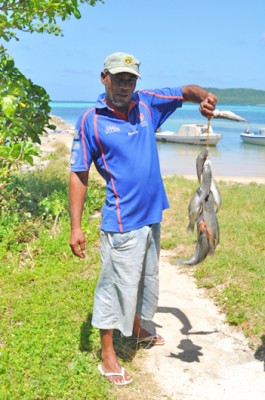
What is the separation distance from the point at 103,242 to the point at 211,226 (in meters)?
0.80

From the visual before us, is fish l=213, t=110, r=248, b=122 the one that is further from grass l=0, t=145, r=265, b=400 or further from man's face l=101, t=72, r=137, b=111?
grass l=0, t=145, r=265, b=400

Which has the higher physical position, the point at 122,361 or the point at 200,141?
the point at 200,141

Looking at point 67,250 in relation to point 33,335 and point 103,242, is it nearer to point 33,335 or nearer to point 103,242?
point 33,335

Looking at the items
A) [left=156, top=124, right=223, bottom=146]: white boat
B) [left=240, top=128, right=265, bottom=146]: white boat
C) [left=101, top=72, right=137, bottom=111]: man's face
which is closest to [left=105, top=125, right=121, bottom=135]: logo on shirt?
[left=101, top=72, right=137, bottom=111]: man's face

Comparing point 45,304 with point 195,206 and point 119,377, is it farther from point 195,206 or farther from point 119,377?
point 195,206

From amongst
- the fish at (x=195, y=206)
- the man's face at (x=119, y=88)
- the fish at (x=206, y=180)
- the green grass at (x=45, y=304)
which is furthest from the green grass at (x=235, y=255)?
the man's face at (x=119, y=88)

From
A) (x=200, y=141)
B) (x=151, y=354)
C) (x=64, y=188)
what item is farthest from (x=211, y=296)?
(x=200, y=141)

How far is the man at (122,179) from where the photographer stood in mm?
3309

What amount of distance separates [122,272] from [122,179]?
683 millimetres

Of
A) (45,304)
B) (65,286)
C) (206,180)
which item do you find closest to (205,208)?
(206,180)

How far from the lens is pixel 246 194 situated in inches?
371

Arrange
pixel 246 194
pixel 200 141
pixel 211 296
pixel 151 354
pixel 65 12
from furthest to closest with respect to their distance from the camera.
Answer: pixel 200 141, pixel 246 194, pixel 65 12, pixel 211 296, pixel 151 354

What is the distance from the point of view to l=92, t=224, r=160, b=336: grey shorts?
3469 millimetres

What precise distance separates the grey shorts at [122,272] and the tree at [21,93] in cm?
252
